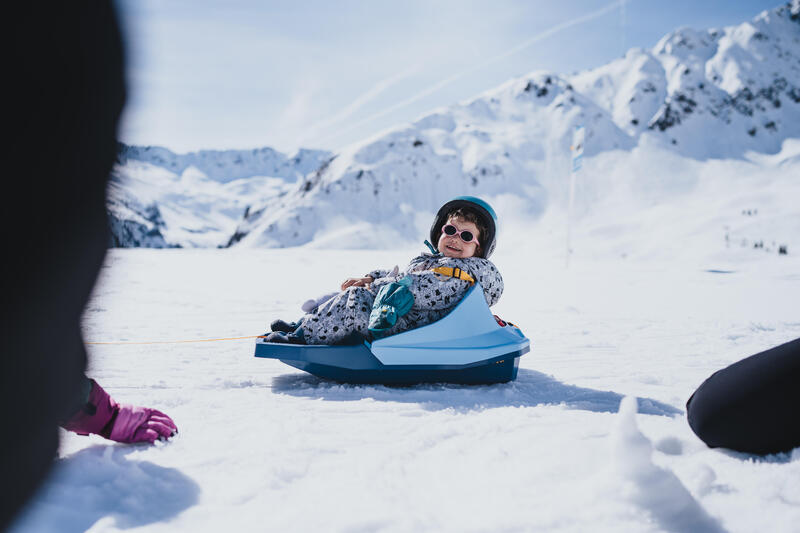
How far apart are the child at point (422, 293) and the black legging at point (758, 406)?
1421 millimetres

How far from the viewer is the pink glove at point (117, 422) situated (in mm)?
1560

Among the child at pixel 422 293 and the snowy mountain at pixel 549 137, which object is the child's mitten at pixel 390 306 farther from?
the snowy mountain at pixel 549 137

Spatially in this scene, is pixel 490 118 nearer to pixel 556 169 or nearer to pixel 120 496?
pixel 556 169

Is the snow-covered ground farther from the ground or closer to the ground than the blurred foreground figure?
closer to the ground

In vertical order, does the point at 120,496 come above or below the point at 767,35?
below

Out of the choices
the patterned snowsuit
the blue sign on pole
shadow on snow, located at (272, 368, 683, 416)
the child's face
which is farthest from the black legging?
the blue sign on pole

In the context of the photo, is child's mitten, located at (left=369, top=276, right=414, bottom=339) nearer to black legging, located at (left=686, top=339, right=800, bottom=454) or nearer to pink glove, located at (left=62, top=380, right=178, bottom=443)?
pink glove, located at (left=62, top=380, right=178, bottom=443)

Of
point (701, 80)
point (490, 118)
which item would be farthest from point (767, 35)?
point (490, 118)

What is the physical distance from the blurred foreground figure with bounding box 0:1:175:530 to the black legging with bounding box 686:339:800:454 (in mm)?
1846

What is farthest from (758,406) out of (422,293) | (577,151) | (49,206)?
(577,151)

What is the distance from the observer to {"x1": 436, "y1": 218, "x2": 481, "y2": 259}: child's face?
9.77ft

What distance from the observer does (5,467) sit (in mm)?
1165

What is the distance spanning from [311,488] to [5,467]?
74 cm

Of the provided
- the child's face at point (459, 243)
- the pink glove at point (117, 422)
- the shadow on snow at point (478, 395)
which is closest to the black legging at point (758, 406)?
the shadow on snow at point (478, 395)
